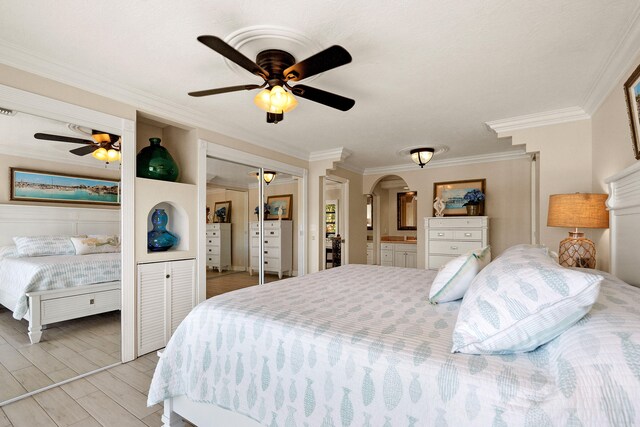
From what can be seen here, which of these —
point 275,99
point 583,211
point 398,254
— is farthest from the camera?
point 398,254

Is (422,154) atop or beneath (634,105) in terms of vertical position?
atop

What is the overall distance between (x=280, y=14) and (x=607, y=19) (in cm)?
181

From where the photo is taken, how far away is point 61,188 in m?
2.25

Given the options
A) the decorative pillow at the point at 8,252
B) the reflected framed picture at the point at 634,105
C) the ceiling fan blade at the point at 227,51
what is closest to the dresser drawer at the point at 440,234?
the reflected framed picture at the point at 634,105

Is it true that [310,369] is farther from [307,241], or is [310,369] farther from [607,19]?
[307,241]

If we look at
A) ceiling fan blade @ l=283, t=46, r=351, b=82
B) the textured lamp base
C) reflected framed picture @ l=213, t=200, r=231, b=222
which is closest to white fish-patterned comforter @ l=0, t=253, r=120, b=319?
reflected framed picture @ l=213, t=200, r=231, b=222

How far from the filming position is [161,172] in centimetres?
283

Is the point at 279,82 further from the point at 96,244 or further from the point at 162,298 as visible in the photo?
the point at 162,298

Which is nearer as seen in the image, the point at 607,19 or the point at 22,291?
the point at 607,19

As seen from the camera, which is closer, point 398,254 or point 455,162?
point 455,162

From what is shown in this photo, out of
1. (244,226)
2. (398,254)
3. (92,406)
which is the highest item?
(244,226)

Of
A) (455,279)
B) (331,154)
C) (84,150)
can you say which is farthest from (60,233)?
(331,154)

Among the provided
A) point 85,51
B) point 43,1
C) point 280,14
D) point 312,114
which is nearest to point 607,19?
point 280,14

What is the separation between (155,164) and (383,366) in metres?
2.69
